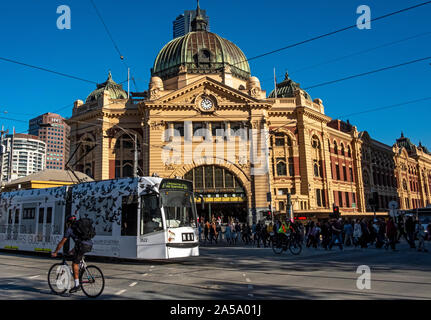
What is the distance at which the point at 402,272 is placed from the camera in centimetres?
1173

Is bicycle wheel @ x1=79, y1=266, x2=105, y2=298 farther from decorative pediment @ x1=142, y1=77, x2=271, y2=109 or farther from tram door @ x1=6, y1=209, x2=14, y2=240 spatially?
decorative pediment @ x1=142, y1=77, x2=271, y2=109

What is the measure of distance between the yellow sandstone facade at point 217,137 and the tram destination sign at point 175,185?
864 inches

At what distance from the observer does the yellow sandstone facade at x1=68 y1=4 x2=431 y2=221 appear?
4262 cm

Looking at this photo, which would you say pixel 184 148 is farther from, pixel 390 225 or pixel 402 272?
pixel 402 272

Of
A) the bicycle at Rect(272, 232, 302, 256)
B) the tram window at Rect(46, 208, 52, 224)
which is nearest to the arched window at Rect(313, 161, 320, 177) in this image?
the bicycle at Rect(272, 232, 302, 256)

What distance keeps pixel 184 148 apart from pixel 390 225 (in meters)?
27.0

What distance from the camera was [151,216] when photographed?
14.7 metres

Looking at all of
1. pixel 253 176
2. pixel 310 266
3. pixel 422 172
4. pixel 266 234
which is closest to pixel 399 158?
pixel 422 172

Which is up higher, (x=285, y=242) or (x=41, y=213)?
(x=41, y=213)

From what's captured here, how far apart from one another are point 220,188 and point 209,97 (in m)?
11.3

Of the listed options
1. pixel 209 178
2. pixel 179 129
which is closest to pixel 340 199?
pixel 209 178

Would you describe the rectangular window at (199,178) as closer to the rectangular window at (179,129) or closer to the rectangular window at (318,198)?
the rectangular window at (179,129)

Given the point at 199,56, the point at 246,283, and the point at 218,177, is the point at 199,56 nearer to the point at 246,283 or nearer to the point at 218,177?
the point at 218,177

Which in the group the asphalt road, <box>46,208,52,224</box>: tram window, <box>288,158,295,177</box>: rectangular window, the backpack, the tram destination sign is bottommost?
the asphalt road
